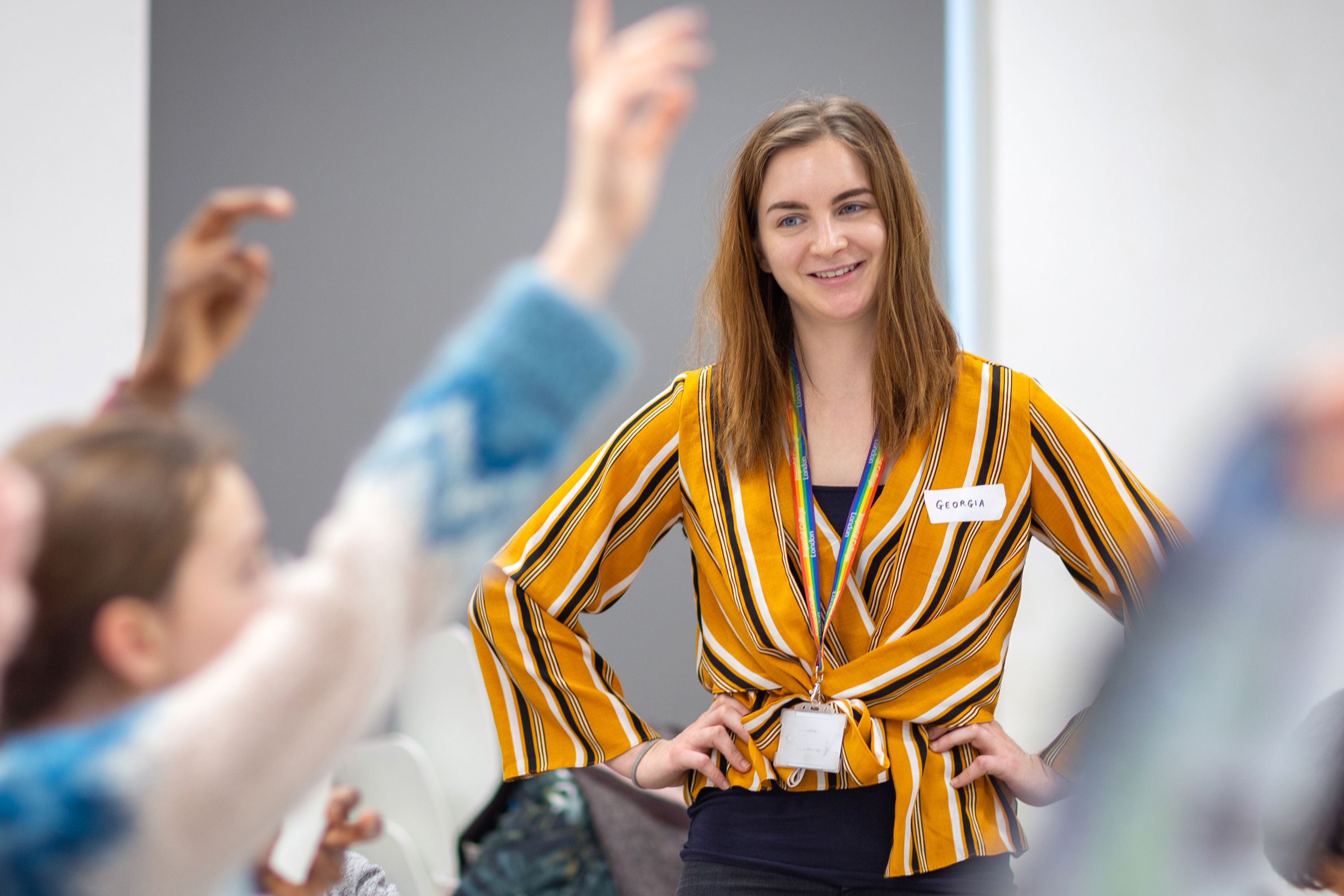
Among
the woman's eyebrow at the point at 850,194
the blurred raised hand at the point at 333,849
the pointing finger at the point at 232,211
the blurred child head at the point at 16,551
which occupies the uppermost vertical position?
the woman's eyebrow at the point at 850,194

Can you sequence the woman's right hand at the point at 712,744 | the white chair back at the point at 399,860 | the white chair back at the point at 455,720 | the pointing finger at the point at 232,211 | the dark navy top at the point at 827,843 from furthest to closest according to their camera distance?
the white chair back at the point at 455,720 < the white chair back at the point at 399,860 < the woman's right hand at the point at 712,744 < the dark navy top at the point at 827,843 < the pointing finger at the point at 232,211

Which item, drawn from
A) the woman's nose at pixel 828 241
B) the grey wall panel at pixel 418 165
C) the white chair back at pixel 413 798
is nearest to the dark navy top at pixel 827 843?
the woman's nose at pixel 828 241

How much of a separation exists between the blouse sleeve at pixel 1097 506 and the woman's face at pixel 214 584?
1.15 m

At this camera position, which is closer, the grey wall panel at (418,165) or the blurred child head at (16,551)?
the blurred child head at (16,551)

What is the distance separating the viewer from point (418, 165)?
11.9ft

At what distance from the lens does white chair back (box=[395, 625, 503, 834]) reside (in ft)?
10.1

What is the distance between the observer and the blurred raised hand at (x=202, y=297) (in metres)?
0.78

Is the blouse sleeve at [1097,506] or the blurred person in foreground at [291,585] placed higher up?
the blurred person in foreground at [291,585]

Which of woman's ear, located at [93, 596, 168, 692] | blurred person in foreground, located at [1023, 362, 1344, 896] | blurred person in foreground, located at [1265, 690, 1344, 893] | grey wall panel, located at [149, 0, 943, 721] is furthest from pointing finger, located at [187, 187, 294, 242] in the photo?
grey wall panel, located at [149, 0, 943, 721]

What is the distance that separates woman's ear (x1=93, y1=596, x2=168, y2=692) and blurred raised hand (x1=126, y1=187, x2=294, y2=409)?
207mm

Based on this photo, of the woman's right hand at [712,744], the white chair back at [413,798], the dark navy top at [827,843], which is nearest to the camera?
the dark navy top at [827,843]

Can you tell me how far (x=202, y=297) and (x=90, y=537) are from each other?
21cm

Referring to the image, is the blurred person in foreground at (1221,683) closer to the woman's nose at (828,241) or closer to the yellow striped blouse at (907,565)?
the yellow striped blouse at (907,565)

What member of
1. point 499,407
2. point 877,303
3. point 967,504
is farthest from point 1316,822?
point 499,407
